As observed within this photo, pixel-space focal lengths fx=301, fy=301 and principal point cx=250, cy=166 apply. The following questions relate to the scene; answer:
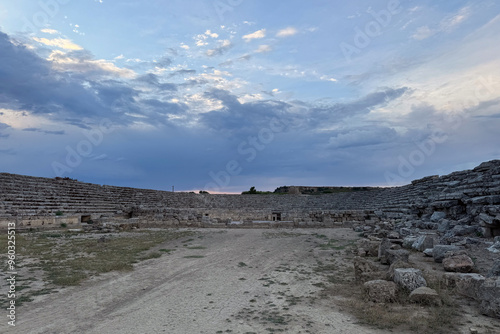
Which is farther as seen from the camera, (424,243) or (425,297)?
(424,243)

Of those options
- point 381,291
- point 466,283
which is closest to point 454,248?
point 466,283

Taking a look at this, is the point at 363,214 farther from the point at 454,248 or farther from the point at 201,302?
the point at 201,302

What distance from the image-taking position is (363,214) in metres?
27.6

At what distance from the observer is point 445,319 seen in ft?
13.8

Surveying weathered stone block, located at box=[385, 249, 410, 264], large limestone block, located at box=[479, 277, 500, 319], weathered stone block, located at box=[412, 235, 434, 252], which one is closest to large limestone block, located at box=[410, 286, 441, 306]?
large limestone block, located at box=[479, 277, 500, 319]

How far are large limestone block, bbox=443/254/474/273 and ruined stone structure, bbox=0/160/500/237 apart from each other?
157 inches

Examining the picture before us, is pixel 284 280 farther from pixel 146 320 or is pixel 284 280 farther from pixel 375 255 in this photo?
pixel 375 255

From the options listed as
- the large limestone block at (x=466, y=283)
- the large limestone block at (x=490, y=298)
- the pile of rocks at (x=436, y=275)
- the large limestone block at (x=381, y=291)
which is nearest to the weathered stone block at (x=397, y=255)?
the pile of rocks at (x=436, y=275)

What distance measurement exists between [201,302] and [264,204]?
128ft

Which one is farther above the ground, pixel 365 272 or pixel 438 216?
pixel 438 216

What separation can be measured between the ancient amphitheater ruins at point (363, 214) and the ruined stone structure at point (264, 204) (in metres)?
0.05

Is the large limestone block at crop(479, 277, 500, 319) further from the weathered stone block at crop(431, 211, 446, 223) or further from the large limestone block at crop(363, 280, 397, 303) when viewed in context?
the weathered stone block at crop(431, 211, 446, 223)

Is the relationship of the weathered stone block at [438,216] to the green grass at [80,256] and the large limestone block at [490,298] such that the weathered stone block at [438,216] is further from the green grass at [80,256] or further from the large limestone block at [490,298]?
the green grass at [80,256]

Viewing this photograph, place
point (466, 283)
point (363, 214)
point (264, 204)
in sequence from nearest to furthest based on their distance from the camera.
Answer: point (466, 283) → point (363, 214) → point (264, 204)
